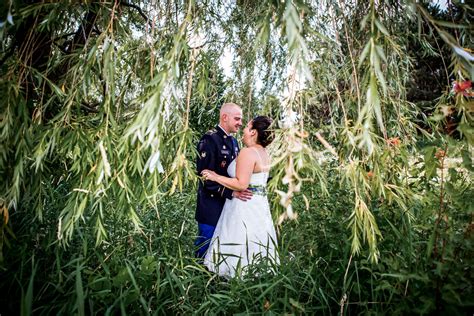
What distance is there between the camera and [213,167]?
2.77 m

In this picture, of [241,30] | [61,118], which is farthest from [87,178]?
[241,30]

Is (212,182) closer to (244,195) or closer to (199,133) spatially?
(244,195)

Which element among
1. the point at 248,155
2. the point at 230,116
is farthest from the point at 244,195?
the point at 230,116

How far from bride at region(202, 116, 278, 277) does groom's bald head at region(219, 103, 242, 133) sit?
0.93 feet

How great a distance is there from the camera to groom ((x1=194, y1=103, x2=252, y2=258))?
2.75 meters

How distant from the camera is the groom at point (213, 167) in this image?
9.02 feet

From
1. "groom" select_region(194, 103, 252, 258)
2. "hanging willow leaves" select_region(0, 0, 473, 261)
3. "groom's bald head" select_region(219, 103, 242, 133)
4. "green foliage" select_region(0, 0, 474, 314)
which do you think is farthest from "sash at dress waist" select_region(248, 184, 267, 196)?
"hanging willow leaves" select_region(0, 0, 473, 261)

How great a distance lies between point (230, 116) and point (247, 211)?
0.78 meters

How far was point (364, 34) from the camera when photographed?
79.8 inches

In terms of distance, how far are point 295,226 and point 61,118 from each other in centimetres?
195

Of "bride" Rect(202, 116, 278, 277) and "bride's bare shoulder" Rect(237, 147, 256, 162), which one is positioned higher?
"bride's bare shoulder" Rect(237, 147, 256, 162)

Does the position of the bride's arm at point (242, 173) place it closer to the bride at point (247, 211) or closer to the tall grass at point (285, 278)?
the bride at point (247, 211)

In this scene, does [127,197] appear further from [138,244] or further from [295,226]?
[295,226]

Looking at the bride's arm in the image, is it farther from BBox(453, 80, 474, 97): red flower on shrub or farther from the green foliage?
BBox(453, 80, 474, 97): red flower on shrub
